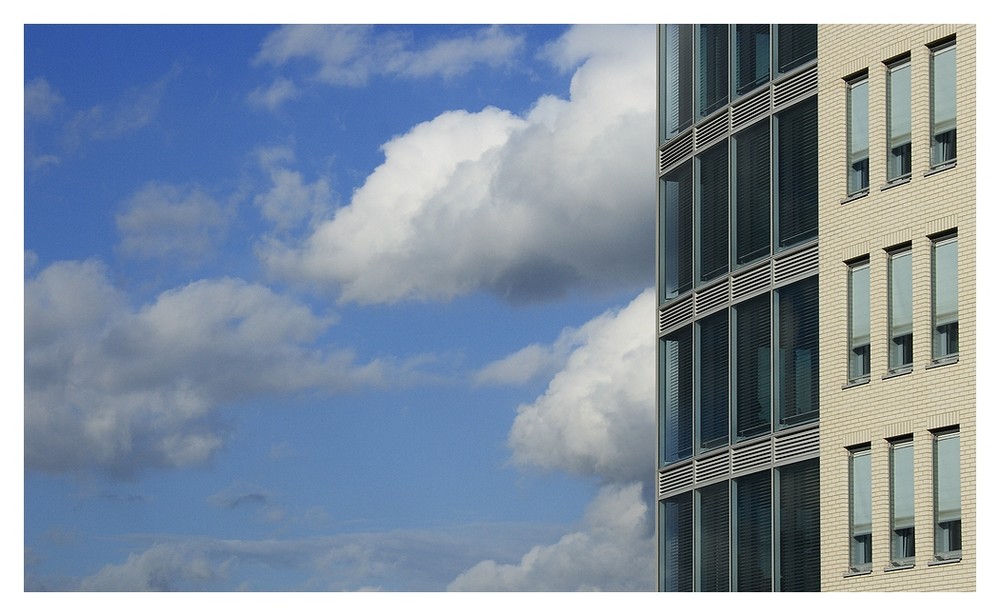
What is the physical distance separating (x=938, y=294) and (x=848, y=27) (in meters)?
6.90

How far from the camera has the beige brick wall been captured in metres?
43.4

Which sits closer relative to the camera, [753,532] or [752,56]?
[753,532]

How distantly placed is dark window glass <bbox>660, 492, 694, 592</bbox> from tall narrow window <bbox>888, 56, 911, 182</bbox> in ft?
35.2

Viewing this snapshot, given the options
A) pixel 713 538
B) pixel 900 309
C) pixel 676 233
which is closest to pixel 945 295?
pixel 900 309

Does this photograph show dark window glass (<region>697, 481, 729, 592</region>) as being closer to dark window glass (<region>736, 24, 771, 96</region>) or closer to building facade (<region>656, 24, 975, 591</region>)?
building facade (<region>656, 24, 975, 591</region>)

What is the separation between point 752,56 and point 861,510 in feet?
39.6

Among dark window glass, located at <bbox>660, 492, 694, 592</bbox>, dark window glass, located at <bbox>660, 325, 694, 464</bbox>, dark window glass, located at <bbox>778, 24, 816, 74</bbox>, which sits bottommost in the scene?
dark window glass, located at <bbox>660, 492, 694, 592</bbox>

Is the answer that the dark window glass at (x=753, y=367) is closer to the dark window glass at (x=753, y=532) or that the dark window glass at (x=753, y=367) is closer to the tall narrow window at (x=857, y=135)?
the dark window glass at (x=753, y=532)

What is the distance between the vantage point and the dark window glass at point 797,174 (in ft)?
160

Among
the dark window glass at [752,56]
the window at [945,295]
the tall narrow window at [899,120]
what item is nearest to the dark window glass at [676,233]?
the dark window glass at [752,56]

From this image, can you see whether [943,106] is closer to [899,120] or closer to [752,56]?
[899,120]

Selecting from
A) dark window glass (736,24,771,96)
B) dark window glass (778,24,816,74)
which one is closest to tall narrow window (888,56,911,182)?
dark window glass (778,24,816,74)

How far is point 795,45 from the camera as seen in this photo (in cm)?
4956

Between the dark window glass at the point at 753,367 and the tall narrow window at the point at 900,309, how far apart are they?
4.23 metres
